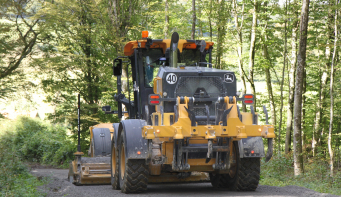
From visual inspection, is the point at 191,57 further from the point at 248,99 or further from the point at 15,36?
the point at 15,36

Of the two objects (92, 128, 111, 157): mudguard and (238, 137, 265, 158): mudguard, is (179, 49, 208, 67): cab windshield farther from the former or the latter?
(92, 128, 111, 157): mudguard

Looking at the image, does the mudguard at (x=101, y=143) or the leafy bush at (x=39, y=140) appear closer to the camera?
the mudguard at (x=101, y=143)

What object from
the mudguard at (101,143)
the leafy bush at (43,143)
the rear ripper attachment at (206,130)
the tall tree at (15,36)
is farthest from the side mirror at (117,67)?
the tall tree at (15,36)

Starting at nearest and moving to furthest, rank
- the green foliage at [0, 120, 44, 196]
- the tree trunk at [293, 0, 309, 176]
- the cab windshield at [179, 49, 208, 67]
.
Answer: the green foliage at [0, 120, 44, 196], the cab windshield at [179, 49, 208, 67], the tree trunk at [293, 0, 309, 176]

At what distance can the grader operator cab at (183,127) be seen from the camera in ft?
22.4

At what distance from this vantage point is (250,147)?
24.6ft

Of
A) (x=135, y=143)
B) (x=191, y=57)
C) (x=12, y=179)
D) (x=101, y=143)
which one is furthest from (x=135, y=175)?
(x=101, y=143)

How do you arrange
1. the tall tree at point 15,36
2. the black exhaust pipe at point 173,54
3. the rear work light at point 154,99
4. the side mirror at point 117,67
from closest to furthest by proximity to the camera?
the rear work light at point 154,99
the black exhaust pipe at point 173,54
the side mirror at point 117,67
the tall tree at point 15,36

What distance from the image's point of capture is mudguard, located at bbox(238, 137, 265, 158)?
744 cm

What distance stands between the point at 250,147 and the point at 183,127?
1584mm

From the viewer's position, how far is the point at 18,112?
2592 cm

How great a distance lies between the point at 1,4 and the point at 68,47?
4.66m

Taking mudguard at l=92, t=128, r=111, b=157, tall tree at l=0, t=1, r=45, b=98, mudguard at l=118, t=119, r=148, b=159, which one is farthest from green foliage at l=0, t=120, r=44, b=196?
tall tree at l=0, t=1, r=45, b=98

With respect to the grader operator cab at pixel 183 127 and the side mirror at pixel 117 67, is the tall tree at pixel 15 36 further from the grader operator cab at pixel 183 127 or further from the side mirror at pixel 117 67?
the grader operator cab at pixel 183 127
